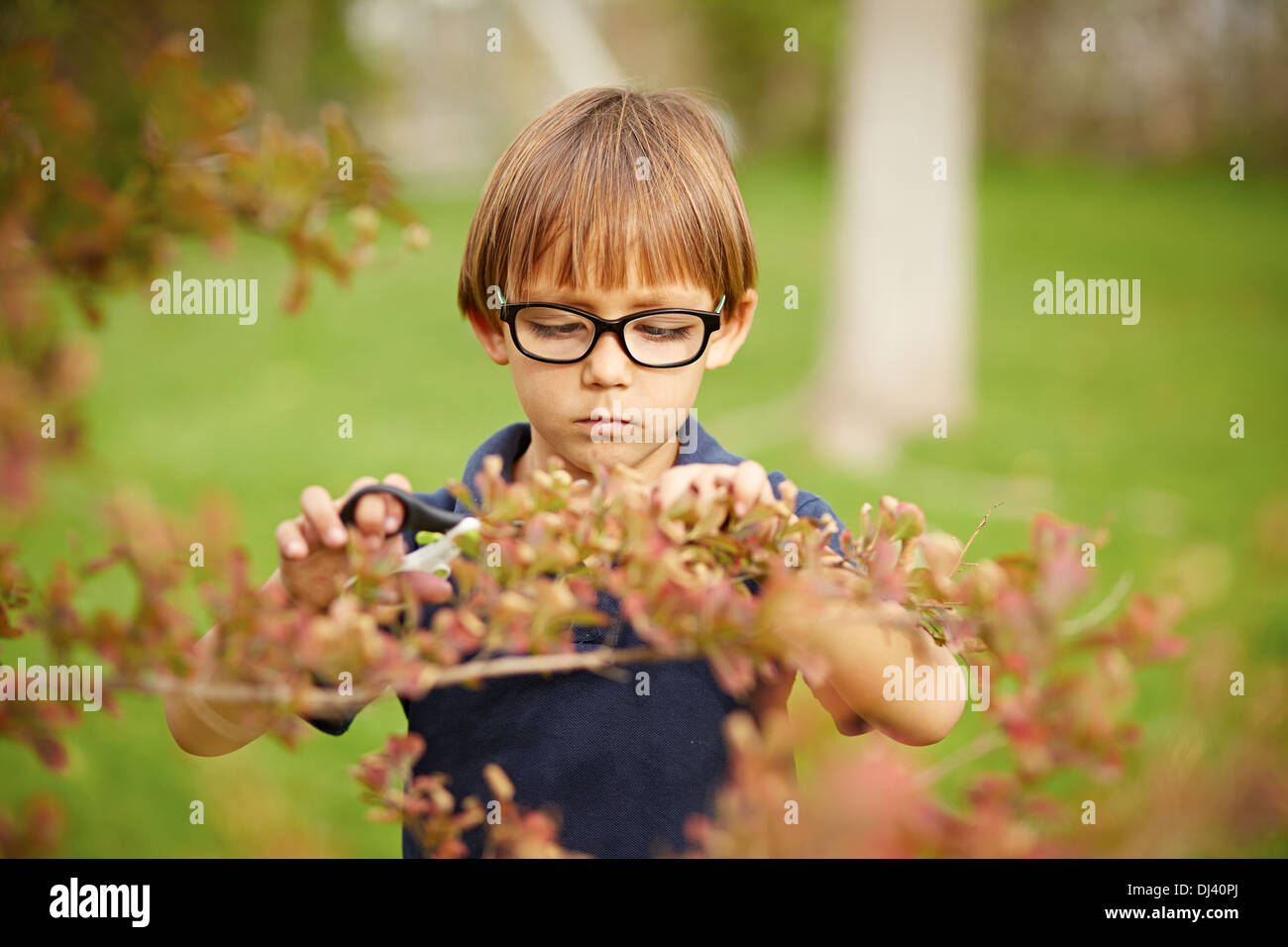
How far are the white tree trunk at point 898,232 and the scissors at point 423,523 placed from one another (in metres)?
5.46

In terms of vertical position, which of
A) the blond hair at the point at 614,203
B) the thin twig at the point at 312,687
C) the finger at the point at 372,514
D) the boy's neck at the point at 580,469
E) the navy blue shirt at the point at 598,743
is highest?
the blond hair at the point at 614,203

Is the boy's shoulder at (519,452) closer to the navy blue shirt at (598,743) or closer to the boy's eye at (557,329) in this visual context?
the navy blue shirt at (598,743)

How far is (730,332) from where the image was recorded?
183 centimetres

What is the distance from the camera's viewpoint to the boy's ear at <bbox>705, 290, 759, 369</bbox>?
179 centimetres

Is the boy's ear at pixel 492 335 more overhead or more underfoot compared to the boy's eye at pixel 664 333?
more overhead

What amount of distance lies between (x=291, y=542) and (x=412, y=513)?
142mm

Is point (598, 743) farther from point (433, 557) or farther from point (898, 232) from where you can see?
point (898, 232)

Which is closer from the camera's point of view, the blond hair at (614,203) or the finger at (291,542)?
the finger at (291,542)

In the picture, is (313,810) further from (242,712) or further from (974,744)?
(974,744)

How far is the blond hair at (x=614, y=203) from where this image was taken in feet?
5.24

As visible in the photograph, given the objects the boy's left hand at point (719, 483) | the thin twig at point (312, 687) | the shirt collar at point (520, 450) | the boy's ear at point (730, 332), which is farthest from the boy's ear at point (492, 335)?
the thin twig at point (312, 687)

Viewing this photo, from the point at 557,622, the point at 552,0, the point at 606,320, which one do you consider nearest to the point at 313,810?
the point at 606,320

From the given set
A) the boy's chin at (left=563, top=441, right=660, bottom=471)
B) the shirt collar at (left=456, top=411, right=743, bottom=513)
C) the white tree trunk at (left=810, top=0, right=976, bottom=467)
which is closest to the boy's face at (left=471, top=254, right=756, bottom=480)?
the boy's chin at (left=563, top=441, right=660, bottom=471)

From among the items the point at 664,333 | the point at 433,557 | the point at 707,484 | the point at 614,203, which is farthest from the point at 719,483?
the point at 614,203
